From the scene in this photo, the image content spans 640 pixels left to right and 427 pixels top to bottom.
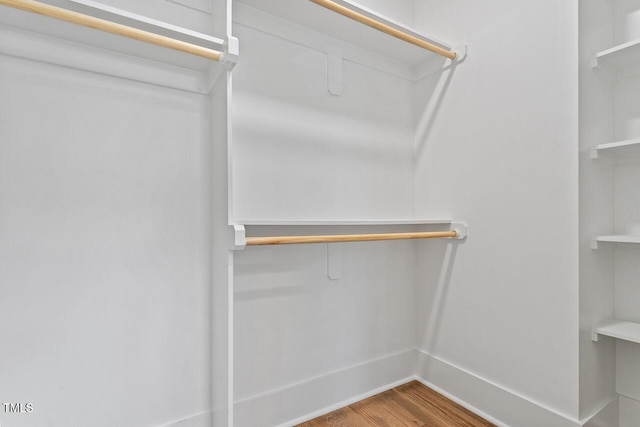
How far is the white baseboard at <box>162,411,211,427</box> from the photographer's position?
4.03ft

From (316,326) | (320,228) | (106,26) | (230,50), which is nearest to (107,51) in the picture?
(106,26)

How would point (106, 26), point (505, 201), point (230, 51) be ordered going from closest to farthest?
point (106, 26)
point (230, 51)
point (505, 201)

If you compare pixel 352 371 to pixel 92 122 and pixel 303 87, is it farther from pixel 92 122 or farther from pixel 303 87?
pixel 92 122

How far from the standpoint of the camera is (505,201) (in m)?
1.43

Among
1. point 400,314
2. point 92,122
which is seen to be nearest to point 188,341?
point 92,122

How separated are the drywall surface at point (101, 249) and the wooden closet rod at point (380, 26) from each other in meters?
0.61

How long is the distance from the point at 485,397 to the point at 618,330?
23.9 inches

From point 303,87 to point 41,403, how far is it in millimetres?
1496

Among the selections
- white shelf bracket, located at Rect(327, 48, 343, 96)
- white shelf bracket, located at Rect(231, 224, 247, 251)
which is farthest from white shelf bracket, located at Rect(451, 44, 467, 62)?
white shelf bracket, located at Rect(231, 224, 247, 251)

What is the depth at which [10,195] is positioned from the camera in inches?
38.9

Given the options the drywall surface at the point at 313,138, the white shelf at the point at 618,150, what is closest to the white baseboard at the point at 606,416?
the white shelf at the point at 618,150

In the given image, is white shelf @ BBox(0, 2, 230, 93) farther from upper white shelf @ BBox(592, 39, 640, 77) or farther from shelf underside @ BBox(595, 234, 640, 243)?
shelf underside @ BBox(595, 234, 640, 243)

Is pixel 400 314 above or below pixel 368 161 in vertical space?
below

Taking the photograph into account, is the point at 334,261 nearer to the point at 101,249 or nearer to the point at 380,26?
the point at 101,249
